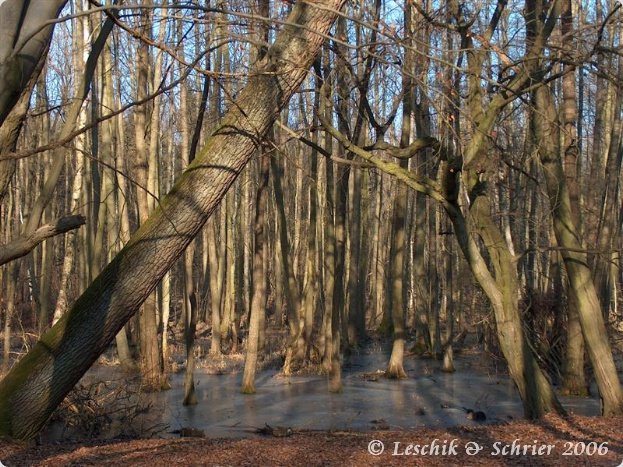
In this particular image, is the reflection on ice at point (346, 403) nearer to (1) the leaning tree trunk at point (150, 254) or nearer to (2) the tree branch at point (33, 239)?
(1) the leaning tree trunk at point (150, 254)

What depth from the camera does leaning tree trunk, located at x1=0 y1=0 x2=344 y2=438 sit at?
6012mm

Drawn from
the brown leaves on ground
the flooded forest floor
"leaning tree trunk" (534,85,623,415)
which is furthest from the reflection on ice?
the brown leaves on ground

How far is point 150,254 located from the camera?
243 inches

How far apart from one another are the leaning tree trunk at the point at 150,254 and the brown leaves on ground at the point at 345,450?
1.53ft

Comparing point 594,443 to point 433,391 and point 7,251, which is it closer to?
point 7,251

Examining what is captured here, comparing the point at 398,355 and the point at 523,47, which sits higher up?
the point at 523,47

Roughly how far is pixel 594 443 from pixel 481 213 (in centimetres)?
333

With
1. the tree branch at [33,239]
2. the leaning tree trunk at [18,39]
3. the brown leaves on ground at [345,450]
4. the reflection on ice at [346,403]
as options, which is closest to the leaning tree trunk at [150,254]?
the brown leaves on ground at [345,450]

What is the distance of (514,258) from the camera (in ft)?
28.5

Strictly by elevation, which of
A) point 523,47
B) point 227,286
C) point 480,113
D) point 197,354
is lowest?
point 197,354

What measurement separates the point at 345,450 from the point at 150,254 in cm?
235

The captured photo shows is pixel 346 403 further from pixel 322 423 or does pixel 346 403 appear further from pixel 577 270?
pixel 577 270

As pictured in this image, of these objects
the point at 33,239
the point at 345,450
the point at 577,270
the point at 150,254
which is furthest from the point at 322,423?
the point at 33,239

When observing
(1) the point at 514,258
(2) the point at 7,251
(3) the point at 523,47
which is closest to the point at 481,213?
(1) the point at 514,258
